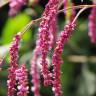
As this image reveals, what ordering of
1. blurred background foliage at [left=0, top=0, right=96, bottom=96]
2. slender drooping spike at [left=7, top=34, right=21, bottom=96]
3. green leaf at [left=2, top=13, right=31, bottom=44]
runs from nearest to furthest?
slender drooping spike at [left=7, top=34, right=21, bottom=96], blurred background foliage at [left=0, top=0, right=96, bottom=96], green leaf at [left=2, top=13, right=31, bottom=44]

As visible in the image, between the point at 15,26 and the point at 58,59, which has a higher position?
the point at 15,26

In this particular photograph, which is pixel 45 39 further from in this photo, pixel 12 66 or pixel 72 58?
pixel 72 58

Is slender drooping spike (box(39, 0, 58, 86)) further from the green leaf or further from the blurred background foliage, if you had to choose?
the green leaf

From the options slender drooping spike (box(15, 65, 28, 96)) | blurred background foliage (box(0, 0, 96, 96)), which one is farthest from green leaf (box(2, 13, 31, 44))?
slender drooping spike (box(15, 65, 28, 96))

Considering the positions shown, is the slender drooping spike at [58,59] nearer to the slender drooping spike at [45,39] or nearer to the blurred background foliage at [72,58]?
the slender drooping spike at [45,39]

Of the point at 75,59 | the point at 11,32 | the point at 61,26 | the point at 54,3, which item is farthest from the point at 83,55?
the point at 54,3

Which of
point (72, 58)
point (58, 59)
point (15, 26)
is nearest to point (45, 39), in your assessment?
point (58, 59)

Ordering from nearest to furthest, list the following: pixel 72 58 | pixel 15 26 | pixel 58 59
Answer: pixel 58 59 → pixel 72 58 → pixel 15 26

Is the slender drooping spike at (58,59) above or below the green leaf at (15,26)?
below

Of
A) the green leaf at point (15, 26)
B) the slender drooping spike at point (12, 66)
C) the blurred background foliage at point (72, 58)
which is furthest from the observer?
the green leaf at point (15, 26)

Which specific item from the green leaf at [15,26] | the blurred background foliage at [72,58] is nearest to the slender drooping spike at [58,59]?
the blurred background foliage at [72,58]

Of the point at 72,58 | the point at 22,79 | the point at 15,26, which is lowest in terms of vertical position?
the point at 22,79

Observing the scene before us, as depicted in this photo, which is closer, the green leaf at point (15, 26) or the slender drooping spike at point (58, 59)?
the slender drooping spike at point (58, 59)

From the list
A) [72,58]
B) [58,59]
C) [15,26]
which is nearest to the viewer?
[58,59]
